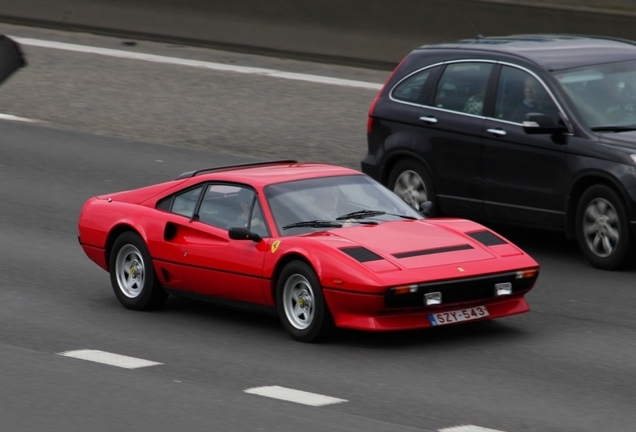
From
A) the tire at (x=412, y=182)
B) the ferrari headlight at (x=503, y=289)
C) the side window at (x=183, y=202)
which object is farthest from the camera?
the tire at (x=412, y=182)

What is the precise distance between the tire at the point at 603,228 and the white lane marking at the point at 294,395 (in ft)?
14.1

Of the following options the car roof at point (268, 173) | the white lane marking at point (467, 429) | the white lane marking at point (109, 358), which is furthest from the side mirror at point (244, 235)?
the white lane marking at point (467, 429)

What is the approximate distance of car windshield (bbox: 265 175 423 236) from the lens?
1020 centimetres

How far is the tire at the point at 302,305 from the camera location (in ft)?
31.3

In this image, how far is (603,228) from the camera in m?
11.9

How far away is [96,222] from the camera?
11.4 meters

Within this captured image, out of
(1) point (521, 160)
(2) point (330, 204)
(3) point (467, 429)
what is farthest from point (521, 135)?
(3) point (467, 429)

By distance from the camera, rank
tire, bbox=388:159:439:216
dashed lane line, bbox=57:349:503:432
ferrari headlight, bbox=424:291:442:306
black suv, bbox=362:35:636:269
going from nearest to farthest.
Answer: dashed lane line, bbox=57:349:503:432
ferrari headlight, bbox=424:291:442:306
black suv, bbox=362:35:636:269
tire, bbox=388:159:439:216

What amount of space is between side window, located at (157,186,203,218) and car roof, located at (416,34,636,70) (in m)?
3.63

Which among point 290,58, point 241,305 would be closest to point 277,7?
point 290,58

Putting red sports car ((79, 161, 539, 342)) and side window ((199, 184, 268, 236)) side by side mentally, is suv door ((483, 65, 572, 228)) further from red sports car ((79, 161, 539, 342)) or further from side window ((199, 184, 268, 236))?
side window ((199, 184, 268, 236))

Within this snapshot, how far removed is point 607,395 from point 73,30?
750 inches

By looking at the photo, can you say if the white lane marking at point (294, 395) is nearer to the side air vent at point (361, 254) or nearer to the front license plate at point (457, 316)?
the side air vent at point (361, 254)

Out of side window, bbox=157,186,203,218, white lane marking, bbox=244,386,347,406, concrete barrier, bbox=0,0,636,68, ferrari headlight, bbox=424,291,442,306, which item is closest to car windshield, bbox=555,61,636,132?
ferrari headlight, bbox=424,291,442,306
